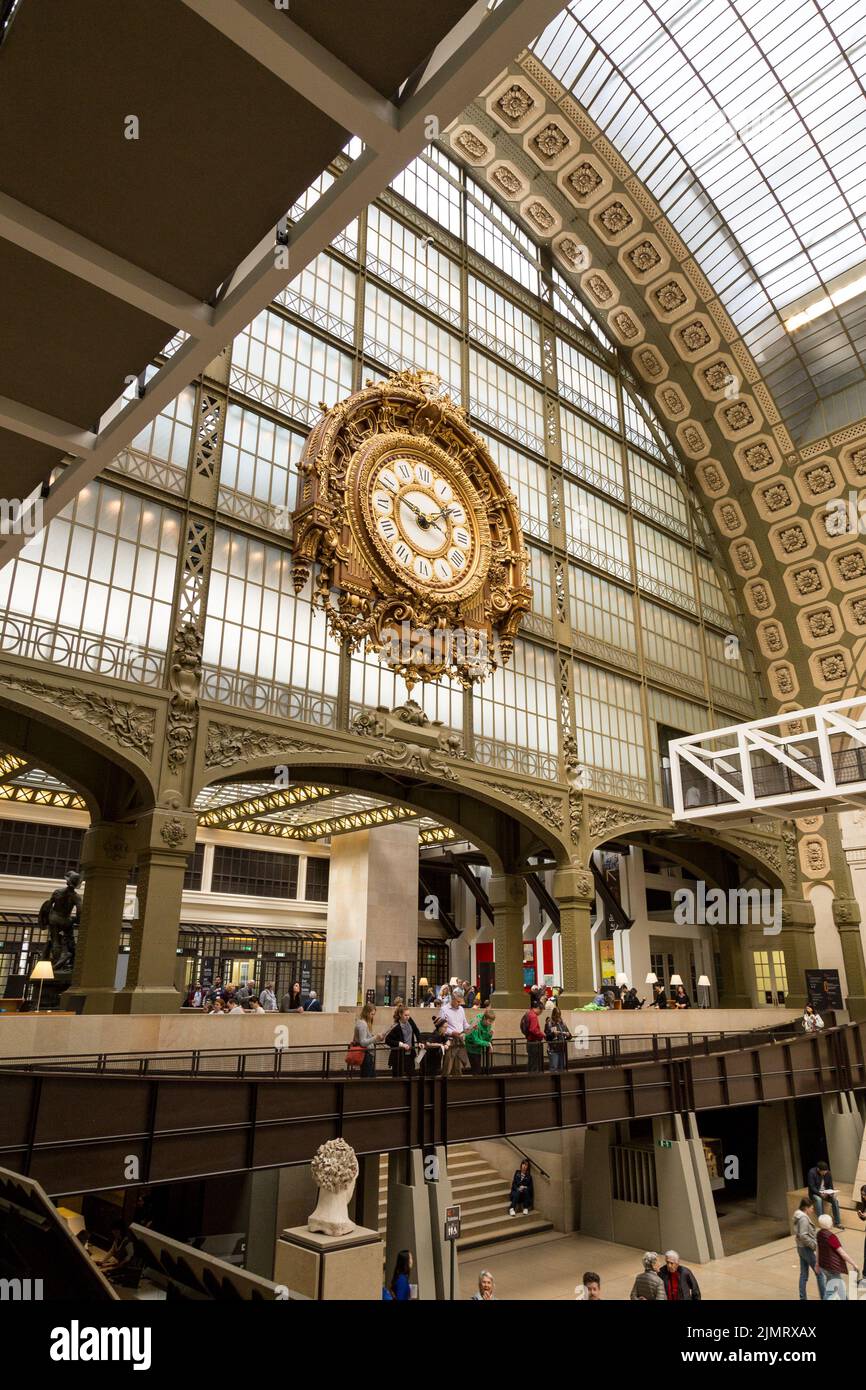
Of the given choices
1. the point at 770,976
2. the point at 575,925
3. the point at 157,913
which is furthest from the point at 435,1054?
the point at 770,976

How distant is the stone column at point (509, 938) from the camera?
2531cm

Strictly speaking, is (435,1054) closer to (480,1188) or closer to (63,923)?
(480,1188)

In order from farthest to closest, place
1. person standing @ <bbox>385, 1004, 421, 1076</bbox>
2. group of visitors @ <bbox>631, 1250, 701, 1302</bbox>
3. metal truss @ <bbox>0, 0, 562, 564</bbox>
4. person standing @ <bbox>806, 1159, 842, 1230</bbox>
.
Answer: person standing @ <bbox>806, 1159, 842, 1230</bbox>, person standing @ <bbox>385, 1004, 421, 1076</bbox>, group of visitors @ <bbox>631, 1250, 701, 1302</bbox>, metal truss @ <bbox>0, 0, 562, 564</bbox>

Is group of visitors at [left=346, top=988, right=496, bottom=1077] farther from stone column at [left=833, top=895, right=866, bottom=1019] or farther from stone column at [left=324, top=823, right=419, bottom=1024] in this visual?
stone column at [left=833, top=895, right=866, bottom=1019]

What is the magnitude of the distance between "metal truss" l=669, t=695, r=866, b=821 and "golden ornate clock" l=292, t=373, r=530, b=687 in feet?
31.8

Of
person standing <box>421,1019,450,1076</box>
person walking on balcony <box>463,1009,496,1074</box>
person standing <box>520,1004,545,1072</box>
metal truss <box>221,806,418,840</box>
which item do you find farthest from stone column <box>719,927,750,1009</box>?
person standing <box>421,1019,450,1076</box>

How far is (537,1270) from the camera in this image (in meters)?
18.5

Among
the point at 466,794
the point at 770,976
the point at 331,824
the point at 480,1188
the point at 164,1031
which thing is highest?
the point at 331,824

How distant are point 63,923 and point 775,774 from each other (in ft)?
78.5

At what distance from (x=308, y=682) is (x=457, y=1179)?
511 inches

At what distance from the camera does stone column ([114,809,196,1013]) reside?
15734 millimetres

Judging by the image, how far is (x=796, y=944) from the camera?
36500 millimetres
